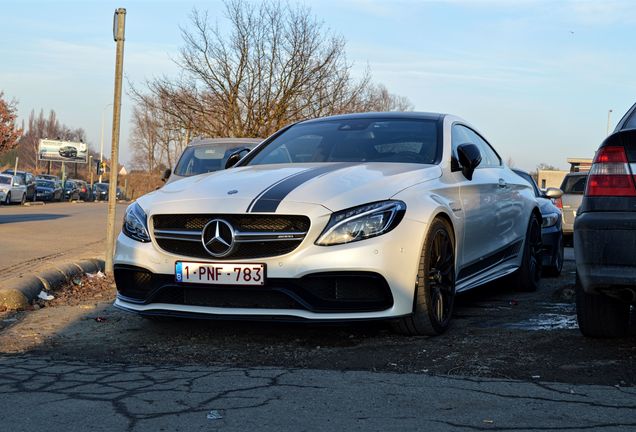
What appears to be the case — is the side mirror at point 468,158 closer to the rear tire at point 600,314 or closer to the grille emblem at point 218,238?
the rear tire at point 600,314

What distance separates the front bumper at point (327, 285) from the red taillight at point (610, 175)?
1.07 m

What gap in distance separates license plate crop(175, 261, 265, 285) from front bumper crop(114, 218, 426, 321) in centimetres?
4

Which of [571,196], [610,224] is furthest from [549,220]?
[571,196]

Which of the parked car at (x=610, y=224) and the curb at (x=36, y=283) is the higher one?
the parked car at (x=610, y=224)

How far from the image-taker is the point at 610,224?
14.5ft

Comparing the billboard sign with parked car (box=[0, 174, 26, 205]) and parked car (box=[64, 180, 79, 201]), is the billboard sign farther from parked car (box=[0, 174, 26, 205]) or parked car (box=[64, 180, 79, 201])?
parked car (box=[0, 174, 26, 205])

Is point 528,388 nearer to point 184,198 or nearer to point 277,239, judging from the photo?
point 277,239

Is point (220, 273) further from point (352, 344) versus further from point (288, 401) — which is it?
point (288, 401)

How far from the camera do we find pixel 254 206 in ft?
16.5

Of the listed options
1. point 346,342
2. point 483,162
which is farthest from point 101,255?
point 346,342

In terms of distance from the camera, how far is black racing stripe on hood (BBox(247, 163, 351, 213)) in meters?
5.02

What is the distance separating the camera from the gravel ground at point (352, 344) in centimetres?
455

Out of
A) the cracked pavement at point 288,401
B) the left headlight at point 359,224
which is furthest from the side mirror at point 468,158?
the cracked pavement at point 288,401

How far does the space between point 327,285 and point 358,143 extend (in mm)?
1717
